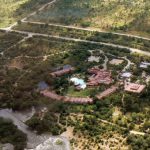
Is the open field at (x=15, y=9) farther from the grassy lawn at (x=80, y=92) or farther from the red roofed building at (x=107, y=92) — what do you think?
the red roofed building at (x=107, y=92)

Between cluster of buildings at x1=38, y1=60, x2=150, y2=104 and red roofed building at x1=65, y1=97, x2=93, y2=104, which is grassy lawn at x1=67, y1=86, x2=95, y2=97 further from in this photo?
red roofed building at x1=65, y1=97, x2=93, y2=104

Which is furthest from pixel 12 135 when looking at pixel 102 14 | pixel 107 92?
pixel 102 14

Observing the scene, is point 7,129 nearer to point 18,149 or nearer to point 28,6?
point 18,149

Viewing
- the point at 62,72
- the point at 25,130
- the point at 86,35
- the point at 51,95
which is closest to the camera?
the point at 25,130

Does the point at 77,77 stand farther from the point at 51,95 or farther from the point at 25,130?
the point at 25,130

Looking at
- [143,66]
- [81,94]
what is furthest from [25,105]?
[143,66]

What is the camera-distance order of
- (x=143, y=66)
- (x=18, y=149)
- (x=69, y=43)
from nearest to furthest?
1. (x=18, y=149)
2. (x=143, y=66)
3. (x=69, y=43)

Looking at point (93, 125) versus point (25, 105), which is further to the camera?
point (25, 105)

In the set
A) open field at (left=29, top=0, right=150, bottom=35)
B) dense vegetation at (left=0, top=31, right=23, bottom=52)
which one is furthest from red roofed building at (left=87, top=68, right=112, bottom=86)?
dense vegetation at (left=0, top=31, right=23, bottom=52)
